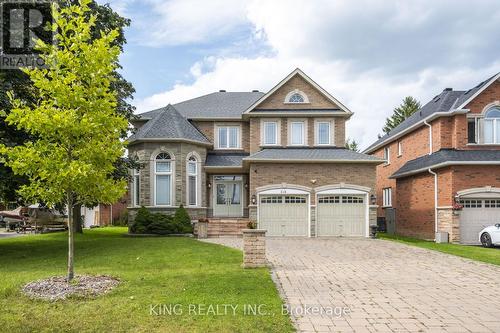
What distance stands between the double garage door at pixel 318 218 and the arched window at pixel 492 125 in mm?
7215

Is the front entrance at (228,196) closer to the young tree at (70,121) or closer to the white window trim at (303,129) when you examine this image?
the white window trim at (303,129)

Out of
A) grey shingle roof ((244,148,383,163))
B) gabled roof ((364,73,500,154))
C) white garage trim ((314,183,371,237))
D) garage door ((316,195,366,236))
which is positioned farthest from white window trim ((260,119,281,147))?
gabled roof ((364,73,500,154))

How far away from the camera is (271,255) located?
46.0 ft

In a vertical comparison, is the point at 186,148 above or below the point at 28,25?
below

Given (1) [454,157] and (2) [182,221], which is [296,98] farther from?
(2) [182,221]

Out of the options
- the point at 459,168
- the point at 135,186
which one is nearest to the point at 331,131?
the point at 459,168

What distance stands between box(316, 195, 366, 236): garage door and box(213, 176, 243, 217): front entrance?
18.1ft

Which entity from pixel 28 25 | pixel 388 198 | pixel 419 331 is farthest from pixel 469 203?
pixel 28 25

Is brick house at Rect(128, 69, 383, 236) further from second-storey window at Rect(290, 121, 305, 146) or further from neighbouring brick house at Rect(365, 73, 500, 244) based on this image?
neighbouring brick house at Rect(365, 73, 500, 244)

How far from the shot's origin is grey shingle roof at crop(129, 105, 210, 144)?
22.6 m

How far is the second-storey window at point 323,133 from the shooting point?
24344 mm

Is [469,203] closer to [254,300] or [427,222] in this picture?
[427,222]

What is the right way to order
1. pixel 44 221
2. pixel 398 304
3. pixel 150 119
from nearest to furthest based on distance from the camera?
pixel 398 304
pixel 150 119
pixel 44 221

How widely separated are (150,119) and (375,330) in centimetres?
2156
